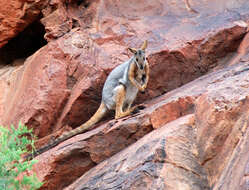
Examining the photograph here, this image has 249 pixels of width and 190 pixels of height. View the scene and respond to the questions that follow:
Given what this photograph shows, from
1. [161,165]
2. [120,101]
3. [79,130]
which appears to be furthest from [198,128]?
[79,130]

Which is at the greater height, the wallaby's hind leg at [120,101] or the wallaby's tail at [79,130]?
the wallaby's hind leg at [120,101]

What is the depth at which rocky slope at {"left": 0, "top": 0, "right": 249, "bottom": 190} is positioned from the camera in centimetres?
521

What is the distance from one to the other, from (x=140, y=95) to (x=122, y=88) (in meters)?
0.89

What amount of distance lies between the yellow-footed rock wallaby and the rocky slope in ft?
1.04

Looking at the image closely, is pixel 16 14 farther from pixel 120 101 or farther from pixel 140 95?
pixel 120 101

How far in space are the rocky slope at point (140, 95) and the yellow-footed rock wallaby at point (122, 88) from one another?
0.32m

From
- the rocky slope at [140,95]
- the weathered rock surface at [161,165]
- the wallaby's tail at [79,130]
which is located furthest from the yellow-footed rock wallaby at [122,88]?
the weathered rock surface at [161,165]

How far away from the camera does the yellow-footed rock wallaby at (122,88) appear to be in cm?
773

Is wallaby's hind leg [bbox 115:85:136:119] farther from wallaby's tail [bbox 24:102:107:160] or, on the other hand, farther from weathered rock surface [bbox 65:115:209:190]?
weathered rock surface [bbox 65:115:209:190]

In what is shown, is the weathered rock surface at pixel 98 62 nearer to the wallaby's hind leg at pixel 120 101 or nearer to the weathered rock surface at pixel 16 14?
the wallaby's hind leg at pixel 120 101

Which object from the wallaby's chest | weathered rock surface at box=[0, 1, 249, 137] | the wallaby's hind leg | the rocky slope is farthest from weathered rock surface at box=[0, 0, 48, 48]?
the wallaby's hind leg

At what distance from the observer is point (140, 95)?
8.55 meters

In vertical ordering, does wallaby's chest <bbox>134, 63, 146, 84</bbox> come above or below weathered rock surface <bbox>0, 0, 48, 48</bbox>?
below

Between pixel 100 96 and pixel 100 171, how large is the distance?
8.35 feet
